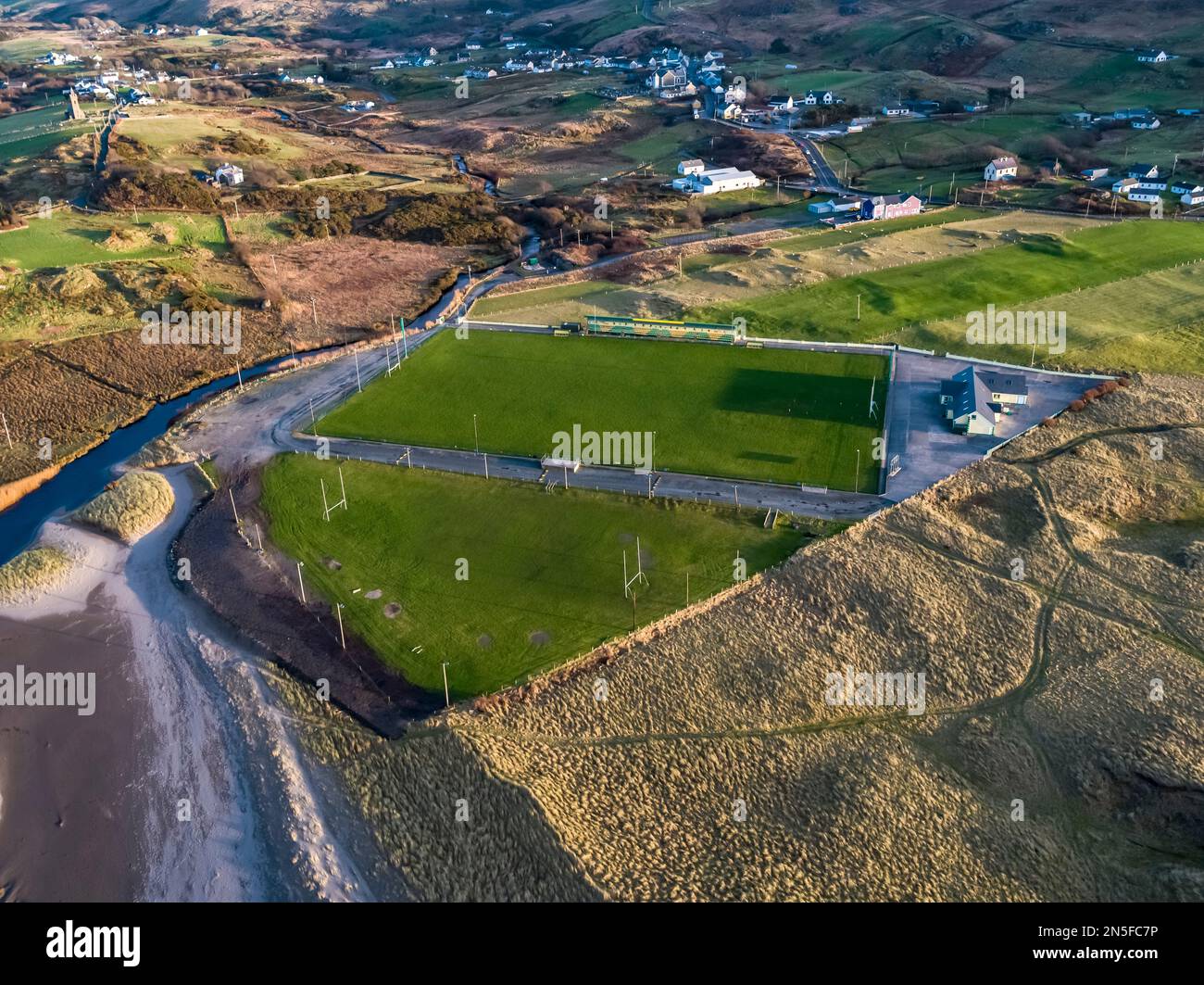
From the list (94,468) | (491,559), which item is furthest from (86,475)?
(491,559)

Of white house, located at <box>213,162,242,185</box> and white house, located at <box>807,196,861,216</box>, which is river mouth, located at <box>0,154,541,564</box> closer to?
white house, located at <box>807,196,861,216</box>

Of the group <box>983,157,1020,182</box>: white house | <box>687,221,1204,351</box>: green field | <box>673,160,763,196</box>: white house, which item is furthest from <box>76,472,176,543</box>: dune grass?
<box>983,157,1020,182</box>: white house

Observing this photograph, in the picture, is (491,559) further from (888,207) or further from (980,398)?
(888,207)

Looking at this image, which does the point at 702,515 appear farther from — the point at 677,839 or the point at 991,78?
the point at 991,78

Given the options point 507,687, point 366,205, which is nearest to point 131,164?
point 366,205

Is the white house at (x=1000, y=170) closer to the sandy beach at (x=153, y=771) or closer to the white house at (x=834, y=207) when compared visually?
the white house at (x=834, y=207)

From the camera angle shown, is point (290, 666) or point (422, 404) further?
point (422, 404)

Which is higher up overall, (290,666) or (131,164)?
(131,164)
